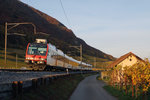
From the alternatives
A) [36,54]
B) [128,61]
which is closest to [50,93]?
[36,54]

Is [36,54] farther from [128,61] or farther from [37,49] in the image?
[128,61]

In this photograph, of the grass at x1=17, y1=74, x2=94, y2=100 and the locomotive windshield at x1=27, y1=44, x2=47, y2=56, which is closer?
the grass at x1=17, y1=74, x2=94, y2=100

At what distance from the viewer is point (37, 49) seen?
34.4m

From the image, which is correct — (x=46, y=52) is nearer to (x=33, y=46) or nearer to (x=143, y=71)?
(x=33, y=46)

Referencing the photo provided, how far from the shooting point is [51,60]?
122 ft

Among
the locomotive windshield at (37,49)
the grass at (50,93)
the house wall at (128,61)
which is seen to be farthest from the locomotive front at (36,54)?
the house wall at (128,61)

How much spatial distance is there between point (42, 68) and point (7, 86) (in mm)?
25086

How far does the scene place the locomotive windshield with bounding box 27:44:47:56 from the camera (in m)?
34.1

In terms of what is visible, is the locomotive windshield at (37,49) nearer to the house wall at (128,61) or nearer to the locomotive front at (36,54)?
the locomotive front at (36,54)

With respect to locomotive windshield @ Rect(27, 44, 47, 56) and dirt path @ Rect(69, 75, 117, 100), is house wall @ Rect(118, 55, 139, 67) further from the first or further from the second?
locomotive windshield @ Rect(27, 44, 47, 56)

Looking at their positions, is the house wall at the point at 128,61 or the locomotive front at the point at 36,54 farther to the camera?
the house wall at the point at 128,61

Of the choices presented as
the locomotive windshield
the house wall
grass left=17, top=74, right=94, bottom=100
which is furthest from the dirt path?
the house wall

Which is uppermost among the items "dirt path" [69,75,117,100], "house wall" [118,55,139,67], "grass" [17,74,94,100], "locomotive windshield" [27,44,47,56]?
"locomotive windshield" [27,44,47,56]

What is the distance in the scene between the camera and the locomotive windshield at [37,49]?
34.1m
